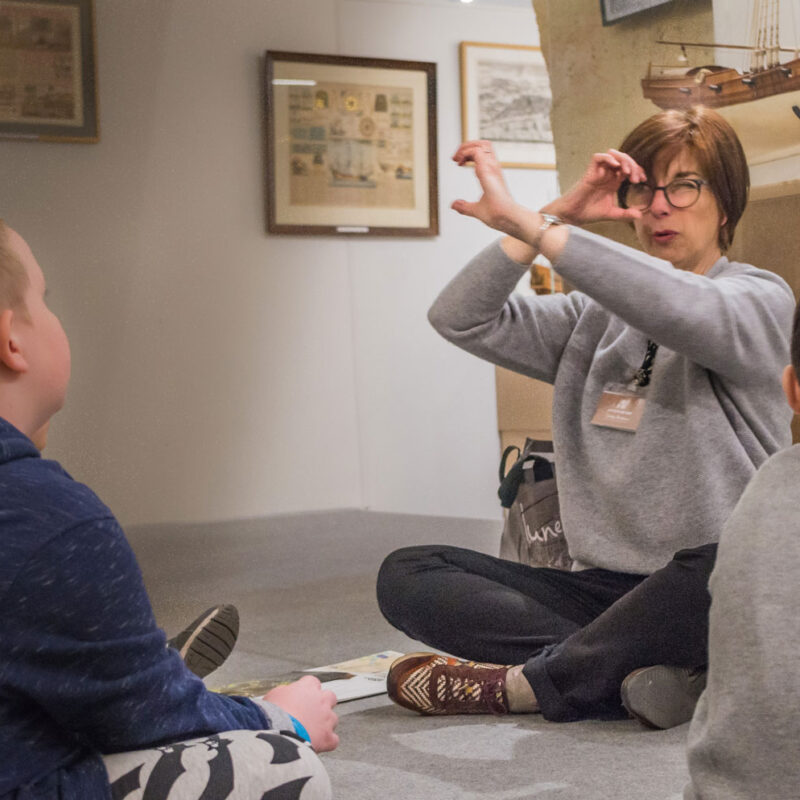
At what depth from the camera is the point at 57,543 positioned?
0.80 metres

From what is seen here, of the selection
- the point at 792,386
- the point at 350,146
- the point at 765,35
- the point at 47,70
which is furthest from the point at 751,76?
the point at 47,70

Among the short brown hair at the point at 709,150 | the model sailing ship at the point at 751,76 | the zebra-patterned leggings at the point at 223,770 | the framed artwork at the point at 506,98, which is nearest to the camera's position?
the zebra-patterned leggings at the point at 223,770

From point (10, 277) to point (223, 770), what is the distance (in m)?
0.43

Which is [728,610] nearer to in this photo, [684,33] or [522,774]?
[522,774]

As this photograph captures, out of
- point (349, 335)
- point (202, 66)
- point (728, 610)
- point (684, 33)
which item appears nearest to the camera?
point (728, 610)

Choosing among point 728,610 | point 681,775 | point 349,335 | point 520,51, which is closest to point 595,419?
point 681,775

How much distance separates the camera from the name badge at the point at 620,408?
1.61m

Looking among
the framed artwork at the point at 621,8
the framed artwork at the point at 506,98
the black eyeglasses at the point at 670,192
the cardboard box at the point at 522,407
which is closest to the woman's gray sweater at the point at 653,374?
the black eyeglasses at the point at 670,192

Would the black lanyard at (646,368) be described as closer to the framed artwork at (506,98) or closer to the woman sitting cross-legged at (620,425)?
the woman sitting cross-legged at (620,425)

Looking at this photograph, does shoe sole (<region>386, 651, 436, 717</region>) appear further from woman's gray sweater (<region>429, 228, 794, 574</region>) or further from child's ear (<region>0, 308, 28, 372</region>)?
child's ear (<region>0, 308, 28, 372</region>)

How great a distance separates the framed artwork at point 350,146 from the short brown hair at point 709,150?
261cm

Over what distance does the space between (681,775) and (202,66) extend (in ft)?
11.1

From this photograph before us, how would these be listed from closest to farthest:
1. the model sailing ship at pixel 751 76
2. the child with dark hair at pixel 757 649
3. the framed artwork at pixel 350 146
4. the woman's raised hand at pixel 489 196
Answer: the child with dark hair at pixel 757 649, the woman's raised hand at pixel 489 196, the model sailing ship at pixel 751 76, the framed artwork at pixel 350 146

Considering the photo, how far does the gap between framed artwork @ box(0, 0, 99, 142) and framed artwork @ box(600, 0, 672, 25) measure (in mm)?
2043
